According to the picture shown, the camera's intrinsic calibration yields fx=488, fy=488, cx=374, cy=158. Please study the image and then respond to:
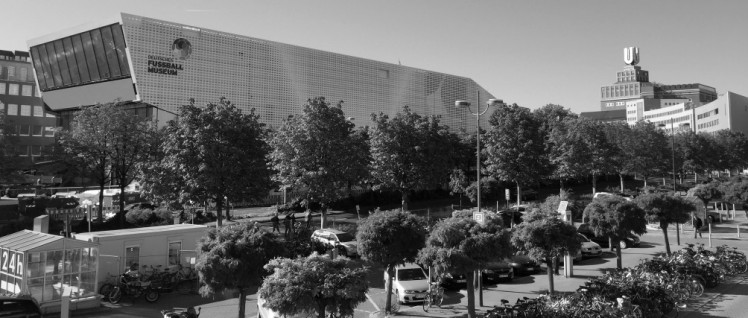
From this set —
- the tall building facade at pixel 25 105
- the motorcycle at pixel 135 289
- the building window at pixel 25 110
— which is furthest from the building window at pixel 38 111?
the motorcycle at pixel 135 289

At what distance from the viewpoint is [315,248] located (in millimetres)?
25516

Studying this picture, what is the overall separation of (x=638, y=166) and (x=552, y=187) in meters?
11.3

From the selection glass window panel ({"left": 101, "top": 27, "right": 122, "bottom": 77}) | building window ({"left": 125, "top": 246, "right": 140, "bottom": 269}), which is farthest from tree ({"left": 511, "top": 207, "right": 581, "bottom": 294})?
glass window panel ({"left": 101, "top": 27, "right": 122, "bottom": 77})

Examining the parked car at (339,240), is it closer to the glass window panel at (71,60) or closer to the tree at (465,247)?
the tree at (465,247)

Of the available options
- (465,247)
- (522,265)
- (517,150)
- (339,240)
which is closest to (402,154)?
(517,150)

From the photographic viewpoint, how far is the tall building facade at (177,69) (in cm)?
7069

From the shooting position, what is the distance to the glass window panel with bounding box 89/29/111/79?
70875 millimetres

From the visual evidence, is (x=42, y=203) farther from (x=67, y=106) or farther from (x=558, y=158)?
(x=67, y=106)

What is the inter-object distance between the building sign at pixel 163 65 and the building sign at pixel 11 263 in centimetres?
Answer: 5810

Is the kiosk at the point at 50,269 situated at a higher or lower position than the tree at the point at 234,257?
lower

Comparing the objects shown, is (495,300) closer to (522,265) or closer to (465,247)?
(522,265)

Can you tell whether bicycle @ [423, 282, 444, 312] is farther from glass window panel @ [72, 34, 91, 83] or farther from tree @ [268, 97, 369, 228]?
glass window panel @ [72, 34, 91, 83]

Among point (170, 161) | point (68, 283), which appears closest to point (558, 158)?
point (170, 161)

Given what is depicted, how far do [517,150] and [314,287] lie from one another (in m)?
36.1
